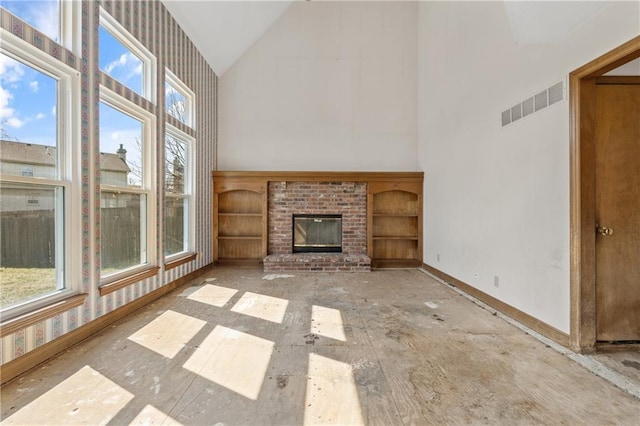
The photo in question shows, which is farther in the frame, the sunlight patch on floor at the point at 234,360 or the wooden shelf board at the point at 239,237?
the wooden shelf board at the point at 239,237

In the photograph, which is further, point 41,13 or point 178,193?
point 178,193

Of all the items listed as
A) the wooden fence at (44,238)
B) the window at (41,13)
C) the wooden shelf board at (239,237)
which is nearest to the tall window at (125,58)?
the window at (41,13)

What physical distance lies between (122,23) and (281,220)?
11.9 ft

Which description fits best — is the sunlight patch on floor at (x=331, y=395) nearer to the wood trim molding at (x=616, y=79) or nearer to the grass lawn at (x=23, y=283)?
the grass lawn at (x=23, y=283)

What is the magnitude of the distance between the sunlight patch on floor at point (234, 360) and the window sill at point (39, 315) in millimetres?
1053

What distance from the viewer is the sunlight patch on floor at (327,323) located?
256 cm

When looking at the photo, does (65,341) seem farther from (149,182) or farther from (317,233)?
(317,233)

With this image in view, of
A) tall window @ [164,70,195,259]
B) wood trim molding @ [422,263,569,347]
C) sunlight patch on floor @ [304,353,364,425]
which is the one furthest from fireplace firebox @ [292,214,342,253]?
sunlight patch on floor @ [304,353,364,425]

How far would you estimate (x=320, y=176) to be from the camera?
5508 mm

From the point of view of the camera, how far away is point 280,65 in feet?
18.6

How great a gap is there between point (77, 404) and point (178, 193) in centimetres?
315

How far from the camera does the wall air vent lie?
7.86ft

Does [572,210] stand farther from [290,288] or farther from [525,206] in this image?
[290,288]

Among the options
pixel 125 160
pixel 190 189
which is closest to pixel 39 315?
pixel 125 160
